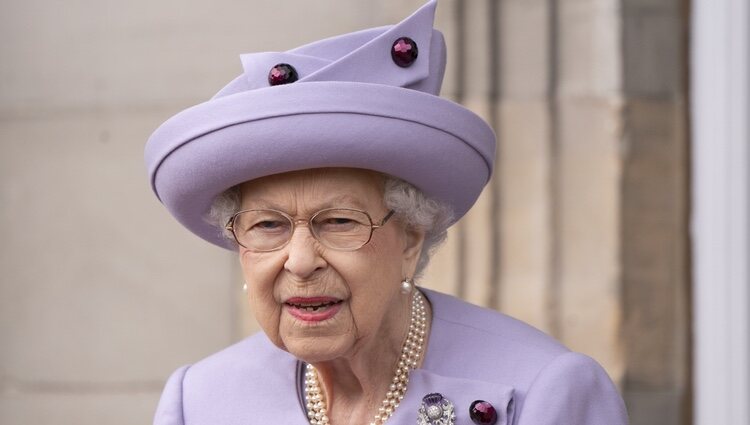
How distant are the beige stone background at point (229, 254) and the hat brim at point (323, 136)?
5.82 ft

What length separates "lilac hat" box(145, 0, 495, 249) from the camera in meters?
2.50

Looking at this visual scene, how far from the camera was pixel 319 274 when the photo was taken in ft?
8.49

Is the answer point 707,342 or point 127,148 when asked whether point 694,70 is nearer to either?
point 707,342

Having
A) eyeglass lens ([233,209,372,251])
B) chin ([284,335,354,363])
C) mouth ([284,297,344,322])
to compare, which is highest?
eyeglass lens ([233,209,372,251])

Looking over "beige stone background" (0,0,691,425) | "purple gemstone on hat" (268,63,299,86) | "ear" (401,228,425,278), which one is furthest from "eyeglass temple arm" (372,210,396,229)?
"beige stone background" (0,0,691,425)

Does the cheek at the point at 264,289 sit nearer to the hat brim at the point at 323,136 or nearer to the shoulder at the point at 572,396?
the hat brim at the point at 323,136

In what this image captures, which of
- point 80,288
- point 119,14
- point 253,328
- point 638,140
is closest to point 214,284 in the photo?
point 253,328

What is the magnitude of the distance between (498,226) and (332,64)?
1991mm

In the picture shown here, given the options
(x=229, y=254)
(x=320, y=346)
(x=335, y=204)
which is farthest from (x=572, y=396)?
(x=229, y=254)

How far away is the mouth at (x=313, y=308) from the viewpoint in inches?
102

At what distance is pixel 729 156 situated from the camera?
443cm

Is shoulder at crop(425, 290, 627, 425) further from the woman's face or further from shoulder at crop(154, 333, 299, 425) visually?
shoulder at crop(154, 333, 299, 425)

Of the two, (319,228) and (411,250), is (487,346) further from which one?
(319,228)

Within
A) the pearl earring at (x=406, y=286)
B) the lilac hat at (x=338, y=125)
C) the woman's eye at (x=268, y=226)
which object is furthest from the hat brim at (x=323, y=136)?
the pearl earring at (x=406, y=286)
